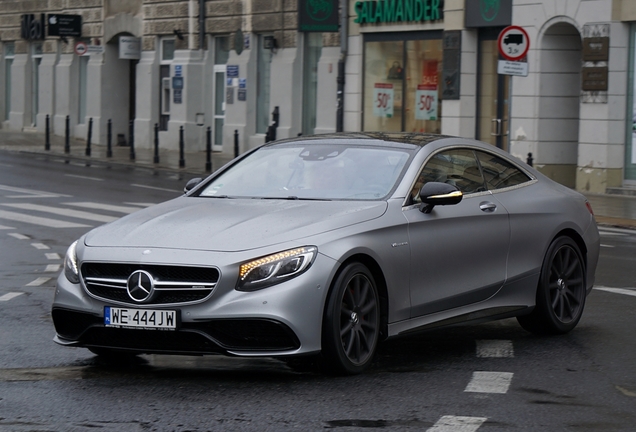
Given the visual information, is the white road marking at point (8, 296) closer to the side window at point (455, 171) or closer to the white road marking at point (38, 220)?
the side window at point (455, 171)

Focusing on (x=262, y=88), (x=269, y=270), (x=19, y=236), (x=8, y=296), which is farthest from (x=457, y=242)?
(x=262, y=88)

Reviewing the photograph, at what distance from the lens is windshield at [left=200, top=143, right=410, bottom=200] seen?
25.9 ft

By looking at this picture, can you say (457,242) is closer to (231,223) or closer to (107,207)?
(231,223)

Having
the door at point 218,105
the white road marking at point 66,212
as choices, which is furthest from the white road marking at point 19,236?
the door at point 218,105

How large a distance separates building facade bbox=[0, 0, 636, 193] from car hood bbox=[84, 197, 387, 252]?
46.8 ft

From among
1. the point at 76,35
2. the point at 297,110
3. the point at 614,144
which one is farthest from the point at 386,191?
the point at 76,35

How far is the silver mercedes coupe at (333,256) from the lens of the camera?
685 centimetres

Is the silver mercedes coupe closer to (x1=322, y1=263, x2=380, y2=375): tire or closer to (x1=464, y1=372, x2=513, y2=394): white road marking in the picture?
(x1=322, y1=263, x2=380, y2=375): tire

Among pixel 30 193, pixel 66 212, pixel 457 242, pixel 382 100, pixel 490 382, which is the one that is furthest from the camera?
pixel 382 100

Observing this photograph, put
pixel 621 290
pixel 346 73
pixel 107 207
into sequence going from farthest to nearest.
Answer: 1. pixel 346 73
2. pixel 107 207
3. pixel 621 290

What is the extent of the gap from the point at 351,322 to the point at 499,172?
85.9 inches

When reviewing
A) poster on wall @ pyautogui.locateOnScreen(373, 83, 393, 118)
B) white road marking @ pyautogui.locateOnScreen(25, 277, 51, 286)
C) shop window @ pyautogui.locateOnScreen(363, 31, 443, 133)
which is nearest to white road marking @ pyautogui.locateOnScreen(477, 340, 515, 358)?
white road marking @ pyautogui.locateOnScreen(25, 277, 51, 286)

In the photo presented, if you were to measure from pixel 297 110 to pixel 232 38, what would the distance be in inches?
147

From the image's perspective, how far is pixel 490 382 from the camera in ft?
23.4
